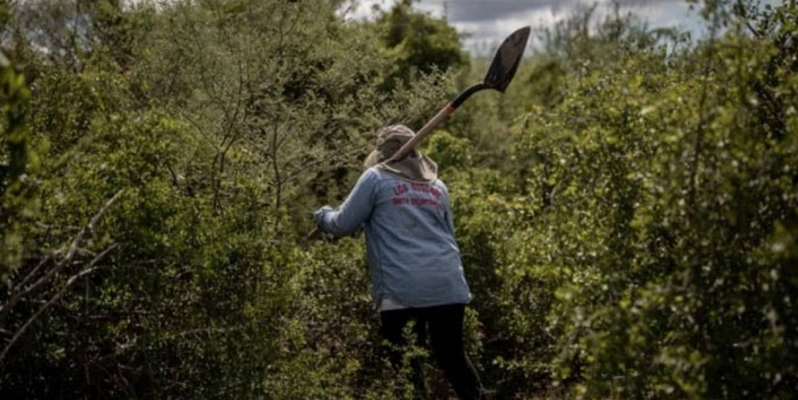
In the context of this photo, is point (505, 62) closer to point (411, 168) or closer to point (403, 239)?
point (411, 168)

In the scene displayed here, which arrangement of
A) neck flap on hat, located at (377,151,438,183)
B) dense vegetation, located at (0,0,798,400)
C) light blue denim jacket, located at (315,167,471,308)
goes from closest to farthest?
1. dense vegetation, located at (0,0,798,400)
2. light blue denim jacket, located at (315,167,471,308)
3. neck flap on hat, located at (377,151,438,183)

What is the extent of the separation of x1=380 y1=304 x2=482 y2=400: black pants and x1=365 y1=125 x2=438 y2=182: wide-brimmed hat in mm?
754

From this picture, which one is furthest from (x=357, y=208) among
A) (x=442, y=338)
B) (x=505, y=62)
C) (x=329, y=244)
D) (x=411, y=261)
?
(x=329, y=244)

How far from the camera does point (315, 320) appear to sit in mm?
6934

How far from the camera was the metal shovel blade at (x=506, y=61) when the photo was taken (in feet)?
20.0

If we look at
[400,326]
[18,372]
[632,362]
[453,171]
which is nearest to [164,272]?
[18,372]

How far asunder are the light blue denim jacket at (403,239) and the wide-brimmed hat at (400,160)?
56 mm

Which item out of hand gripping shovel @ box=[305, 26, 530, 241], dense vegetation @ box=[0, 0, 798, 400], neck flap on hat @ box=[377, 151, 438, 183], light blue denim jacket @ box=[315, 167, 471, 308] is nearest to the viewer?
dense vegetation @ box=[0, 0, 798, 400]

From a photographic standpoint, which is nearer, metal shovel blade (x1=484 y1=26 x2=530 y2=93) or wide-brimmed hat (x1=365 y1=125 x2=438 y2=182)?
wide-brimmed hat (x1=365 y1=125 x2=438 y2=182)

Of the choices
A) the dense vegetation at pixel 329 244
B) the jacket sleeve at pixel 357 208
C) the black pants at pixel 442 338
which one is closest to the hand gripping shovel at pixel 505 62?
the dense vegetation at pixel 329 244

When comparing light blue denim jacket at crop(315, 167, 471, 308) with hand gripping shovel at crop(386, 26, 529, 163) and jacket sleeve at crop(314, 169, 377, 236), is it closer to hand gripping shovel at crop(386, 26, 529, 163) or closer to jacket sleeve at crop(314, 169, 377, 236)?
jacket sleeve at crop(314, 169, 377, 236)

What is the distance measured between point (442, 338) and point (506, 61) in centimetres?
179

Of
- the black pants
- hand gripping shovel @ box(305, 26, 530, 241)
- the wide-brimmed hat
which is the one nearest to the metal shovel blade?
hand gripping shovel @ box(305, 26, 530, 241)

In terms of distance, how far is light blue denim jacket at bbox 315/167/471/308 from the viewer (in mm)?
5391
